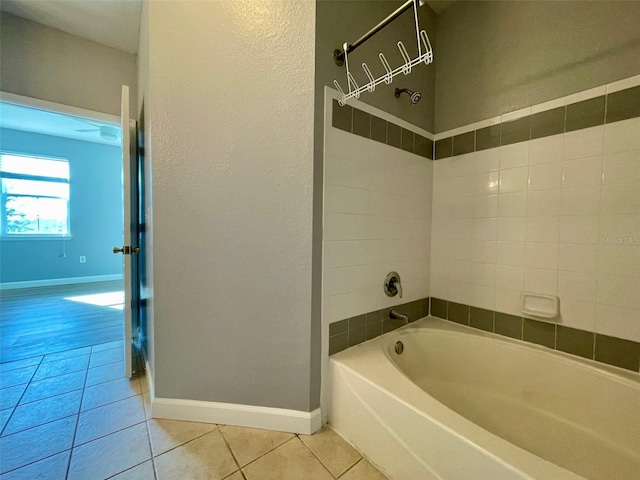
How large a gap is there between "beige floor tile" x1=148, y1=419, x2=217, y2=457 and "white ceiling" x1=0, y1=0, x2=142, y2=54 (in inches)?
112

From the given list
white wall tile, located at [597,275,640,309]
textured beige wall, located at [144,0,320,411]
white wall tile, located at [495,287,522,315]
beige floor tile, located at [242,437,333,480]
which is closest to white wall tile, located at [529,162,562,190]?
white wall tile, located at [597,275,640,309]

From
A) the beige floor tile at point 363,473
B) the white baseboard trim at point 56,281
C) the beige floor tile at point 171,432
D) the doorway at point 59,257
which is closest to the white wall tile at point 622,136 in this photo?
the beige floor tile at point 363,473

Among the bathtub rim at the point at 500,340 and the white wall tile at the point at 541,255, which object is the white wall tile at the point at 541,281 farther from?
the bathtub rim at the point at 500,340

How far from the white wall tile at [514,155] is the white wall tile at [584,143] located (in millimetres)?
169

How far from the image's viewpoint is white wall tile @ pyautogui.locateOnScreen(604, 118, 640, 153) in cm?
118

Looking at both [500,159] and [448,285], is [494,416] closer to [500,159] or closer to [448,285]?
[448,285]

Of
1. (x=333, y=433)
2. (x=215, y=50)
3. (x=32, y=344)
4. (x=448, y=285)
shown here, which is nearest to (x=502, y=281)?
(x=448, y=285)

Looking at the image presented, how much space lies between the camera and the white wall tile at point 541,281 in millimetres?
1420

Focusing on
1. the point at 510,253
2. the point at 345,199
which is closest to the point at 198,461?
the point at 345,199

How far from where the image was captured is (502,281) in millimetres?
1606

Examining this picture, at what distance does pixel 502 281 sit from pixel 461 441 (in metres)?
1.11

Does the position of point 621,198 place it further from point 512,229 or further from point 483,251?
point 483,251

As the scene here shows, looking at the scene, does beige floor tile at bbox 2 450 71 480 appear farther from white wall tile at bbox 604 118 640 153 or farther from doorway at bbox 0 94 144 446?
white wall tile at bbox 604 118 640 153

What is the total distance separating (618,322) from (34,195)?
7.26m
